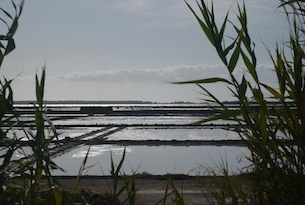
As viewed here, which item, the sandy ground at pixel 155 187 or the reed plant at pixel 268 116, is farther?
the sandy ground at pixel 155 187

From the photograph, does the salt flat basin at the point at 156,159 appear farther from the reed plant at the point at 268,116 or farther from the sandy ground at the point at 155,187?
the reed plant at the point at 268,116

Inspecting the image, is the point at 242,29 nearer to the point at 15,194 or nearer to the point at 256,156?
the point at 256,156

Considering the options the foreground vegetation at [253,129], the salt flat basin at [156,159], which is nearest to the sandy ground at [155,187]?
the salt flat basin at [156,159]

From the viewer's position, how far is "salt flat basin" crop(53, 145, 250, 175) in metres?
11.6

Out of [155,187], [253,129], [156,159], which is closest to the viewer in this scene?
[253,129]

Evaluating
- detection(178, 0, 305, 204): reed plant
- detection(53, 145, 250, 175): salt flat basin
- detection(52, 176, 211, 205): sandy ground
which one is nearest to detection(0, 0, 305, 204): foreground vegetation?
detection(178, 0, 305, 204): reed plant

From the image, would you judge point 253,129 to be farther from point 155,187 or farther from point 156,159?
point 156,159

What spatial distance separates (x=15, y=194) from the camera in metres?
2.35

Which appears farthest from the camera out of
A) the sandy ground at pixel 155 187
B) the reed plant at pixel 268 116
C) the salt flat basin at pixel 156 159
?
the salt flat basin at pixel 156 159

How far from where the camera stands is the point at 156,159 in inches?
559

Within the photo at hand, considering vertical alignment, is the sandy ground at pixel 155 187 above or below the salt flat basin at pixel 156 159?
below

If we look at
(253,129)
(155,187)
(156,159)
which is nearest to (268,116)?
(253,129)

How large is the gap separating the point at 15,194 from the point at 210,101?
1.05 m

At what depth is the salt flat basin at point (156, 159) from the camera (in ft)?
38.2
